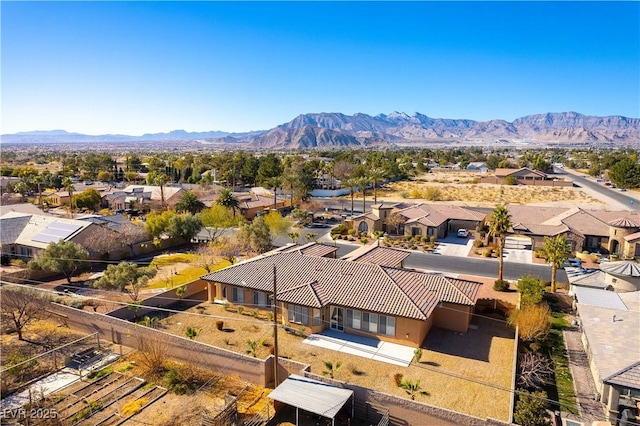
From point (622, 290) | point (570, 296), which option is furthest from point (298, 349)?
point (622, 290)

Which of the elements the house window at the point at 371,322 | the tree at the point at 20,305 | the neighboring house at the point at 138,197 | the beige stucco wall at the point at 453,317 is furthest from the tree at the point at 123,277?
the neighboring house at the point at 138,197

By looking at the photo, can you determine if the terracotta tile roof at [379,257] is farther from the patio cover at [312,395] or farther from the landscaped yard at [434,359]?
the patio cover at [312,395]

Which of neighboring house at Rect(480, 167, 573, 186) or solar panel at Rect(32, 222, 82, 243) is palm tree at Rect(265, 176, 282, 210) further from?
neighboring house at Rect(480, 167, 573, 186)

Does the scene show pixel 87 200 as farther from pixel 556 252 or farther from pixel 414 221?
pixel 556 252

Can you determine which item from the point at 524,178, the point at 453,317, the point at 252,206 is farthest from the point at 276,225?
the point at 524,178

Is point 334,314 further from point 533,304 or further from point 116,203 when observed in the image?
point 116,203

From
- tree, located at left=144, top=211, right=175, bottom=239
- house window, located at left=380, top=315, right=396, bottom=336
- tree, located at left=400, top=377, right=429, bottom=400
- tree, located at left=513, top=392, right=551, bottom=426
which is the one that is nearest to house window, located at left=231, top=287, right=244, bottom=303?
house window, located at left=380, top=315, right=396, bottom=336

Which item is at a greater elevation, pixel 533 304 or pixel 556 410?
pixel 533 304
